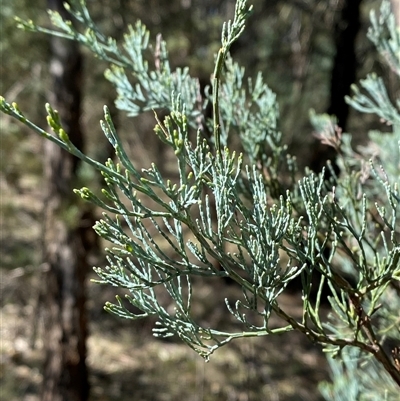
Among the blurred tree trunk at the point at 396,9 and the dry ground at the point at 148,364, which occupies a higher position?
the blurred tree trunk at the point at 396,9

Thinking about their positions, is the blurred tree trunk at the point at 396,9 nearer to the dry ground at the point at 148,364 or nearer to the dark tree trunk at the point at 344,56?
the dry ground at the point at 148,364

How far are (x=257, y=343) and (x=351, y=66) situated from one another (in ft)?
12.9

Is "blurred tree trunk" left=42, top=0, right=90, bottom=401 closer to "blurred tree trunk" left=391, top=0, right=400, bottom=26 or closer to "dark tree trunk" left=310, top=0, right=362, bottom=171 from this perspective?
"blurred tree trunk" left=391, top=0, right=400, bottom=26

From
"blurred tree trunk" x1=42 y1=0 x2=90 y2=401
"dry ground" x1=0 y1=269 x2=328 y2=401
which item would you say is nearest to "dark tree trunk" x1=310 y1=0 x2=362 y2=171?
"dry ground" x1=0 y1=269 x2=328 y2=401

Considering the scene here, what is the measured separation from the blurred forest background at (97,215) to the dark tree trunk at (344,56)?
1 cm

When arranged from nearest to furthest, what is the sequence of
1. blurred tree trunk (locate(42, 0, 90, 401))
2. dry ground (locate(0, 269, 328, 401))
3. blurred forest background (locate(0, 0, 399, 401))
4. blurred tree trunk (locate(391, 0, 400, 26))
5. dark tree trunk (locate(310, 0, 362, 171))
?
blurred tree trunk (locate(391, 0, 400, 26)) → blurred tree trunk (locate(42, 0, 90, 401)) → blurred forest background (locate(0, 0, 399, 401)) → dry ground (locate(0, 269, 328, 401)) → dark tree trunk (locate(310, 0, 362, 171))

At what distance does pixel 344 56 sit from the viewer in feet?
20.0

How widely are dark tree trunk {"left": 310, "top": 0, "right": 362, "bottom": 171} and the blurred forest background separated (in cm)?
1

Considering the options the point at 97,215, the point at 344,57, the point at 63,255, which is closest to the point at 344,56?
→ the point at 344,57

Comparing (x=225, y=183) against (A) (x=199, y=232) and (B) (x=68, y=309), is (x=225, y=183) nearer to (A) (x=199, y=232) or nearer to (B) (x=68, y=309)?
(A) (x=199, y=232)

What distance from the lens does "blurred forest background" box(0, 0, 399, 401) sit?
429cm

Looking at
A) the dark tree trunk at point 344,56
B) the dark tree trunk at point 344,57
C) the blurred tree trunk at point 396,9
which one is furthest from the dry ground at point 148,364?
the blurred tree trunk at point 396,9

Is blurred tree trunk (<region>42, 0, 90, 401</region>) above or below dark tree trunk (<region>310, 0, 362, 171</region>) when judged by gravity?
below

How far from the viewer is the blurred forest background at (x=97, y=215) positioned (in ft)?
14.1
